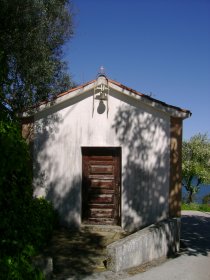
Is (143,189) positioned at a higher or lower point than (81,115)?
lower

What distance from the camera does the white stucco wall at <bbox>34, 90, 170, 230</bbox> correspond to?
11.3 meters

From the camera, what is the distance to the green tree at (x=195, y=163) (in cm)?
3325

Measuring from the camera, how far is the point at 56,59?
53.9 ft

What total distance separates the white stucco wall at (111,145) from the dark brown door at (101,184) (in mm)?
273

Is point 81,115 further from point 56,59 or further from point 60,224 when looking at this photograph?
point 56,59

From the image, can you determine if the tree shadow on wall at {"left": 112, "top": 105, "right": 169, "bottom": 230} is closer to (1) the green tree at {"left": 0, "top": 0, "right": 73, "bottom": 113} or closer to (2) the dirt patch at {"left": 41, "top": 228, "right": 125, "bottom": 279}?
(2) the dirt patch at {"left": 41, "top": 228, "right": 125, "bottom": 279}

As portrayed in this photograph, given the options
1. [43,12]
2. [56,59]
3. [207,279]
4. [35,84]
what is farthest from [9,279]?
[56,59]

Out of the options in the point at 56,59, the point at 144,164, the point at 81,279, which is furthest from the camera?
the point at 56,59

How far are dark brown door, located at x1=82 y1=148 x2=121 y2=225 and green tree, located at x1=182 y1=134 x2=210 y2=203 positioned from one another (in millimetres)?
22457

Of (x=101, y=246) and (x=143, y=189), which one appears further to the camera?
(x=143, y=189)

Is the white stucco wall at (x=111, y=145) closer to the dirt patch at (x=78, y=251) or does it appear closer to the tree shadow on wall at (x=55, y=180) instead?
the tree shadow on wall at (x=55, y=180)

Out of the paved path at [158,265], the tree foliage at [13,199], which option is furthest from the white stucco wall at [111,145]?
the tree foliage at [13,199]

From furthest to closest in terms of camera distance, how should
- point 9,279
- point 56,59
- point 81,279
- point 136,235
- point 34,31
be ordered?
1. point 56,59
2. point 34,31
3. point 136,235
4. point 81,279
5. point 9,279

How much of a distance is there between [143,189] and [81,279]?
4.65m
